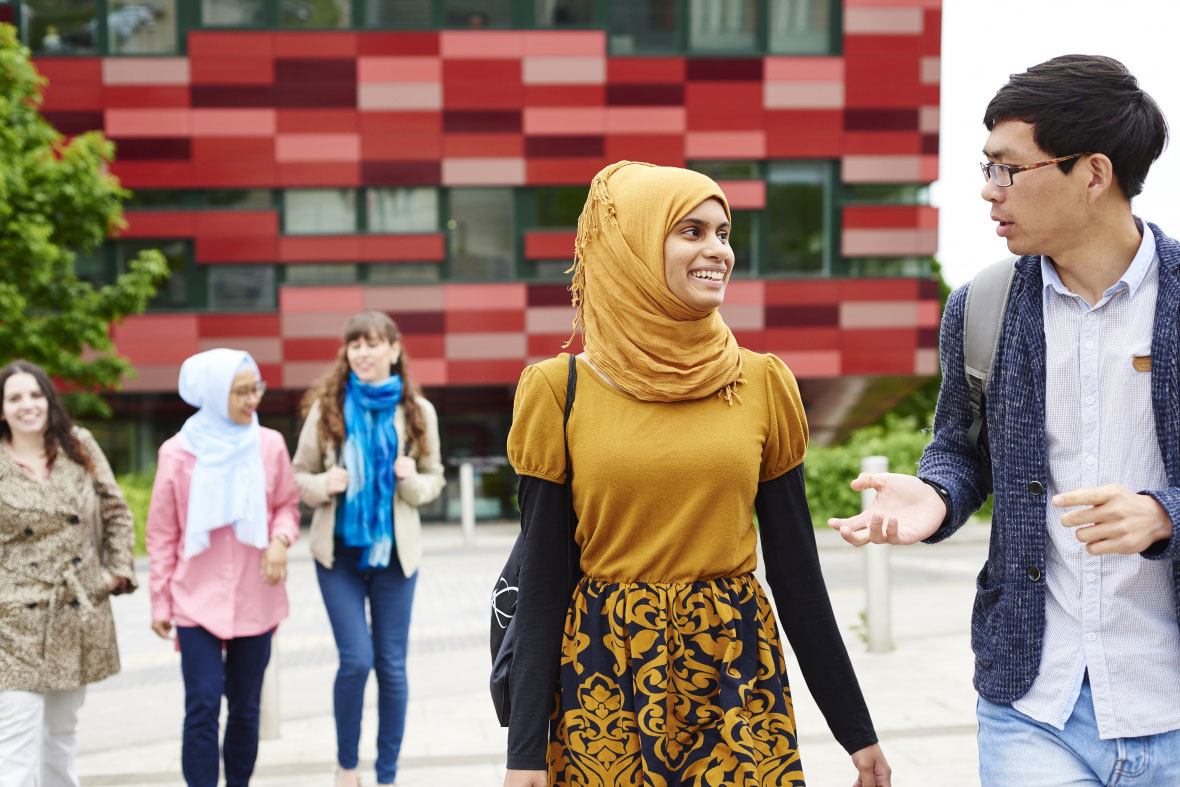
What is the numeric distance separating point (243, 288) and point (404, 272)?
296 cm

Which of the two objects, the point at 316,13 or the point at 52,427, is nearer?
the point at 52,427

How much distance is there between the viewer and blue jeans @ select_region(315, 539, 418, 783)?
17.9ft

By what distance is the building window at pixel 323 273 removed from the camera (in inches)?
896

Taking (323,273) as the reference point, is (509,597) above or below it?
below

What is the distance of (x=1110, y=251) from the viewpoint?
249 cm

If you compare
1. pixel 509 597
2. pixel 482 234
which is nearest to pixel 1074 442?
pixel 509 597

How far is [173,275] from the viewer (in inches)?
896

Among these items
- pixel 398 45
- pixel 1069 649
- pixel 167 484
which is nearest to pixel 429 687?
pixel 167 484

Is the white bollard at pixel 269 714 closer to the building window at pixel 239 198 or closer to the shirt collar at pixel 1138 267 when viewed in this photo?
the shirt collar at pixel 1138 267

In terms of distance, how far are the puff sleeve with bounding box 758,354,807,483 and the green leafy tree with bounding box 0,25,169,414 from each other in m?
17.5

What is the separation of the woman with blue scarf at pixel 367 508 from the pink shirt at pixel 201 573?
0.81 feet

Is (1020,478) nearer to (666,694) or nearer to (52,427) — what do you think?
(666,694)

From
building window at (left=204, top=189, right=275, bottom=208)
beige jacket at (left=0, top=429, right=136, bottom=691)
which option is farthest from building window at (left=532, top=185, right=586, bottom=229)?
beige jacket at (left=0, top=429, right=136, bottom=691)

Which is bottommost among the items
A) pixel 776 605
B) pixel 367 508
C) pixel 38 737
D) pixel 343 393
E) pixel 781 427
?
pixel 38 737
